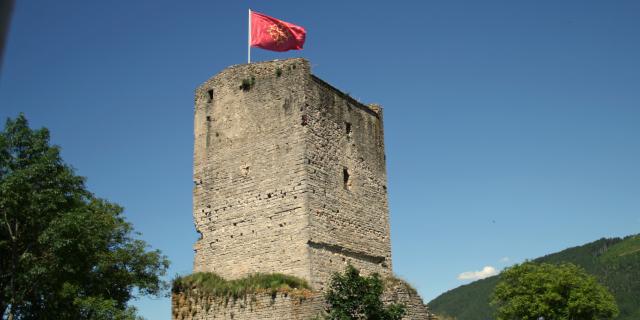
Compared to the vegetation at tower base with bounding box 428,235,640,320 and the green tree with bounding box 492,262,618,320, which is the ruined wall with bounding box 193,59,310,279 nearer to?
the green tree with bounding box 492,262,618,320

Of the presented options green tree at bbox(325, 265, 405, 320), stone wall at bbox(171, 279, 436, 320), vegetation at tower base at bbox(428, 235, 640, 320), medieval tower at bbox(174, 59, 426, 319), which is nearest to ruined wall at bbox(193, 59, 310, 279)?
medieval tower at bbox(174, 59, 426, 319)

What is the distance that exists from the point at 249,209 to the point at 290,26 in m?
6.51

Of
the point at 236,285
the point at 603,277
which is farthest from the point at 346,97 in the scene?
the point at 603,277

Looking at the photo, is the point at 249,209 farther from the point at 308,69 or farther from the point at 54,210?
the point at 54,210

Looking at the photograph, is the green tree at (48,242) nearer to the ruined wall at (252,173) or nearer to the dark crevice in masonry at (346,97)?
the ruined wall at (252,173)

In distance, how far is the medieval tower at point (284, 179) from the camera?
63.2 feet

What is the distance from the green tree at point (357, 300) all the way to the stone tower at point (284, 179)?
1.93 meters

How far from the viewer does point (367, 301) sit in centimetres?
1611

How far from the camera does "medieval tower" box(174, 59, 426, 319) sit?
1927 cm

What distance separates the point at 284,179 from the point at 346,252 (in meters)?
3.19

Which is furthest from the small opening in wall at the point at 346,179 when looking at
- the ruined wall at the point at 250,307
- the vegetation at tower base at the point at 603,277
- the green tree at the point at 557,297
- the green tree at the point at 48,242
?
the vegetation at tower base at the point at 603,277

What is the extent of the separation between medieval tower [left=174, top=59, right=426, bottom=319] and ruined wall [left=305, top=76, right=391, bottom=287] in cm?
4

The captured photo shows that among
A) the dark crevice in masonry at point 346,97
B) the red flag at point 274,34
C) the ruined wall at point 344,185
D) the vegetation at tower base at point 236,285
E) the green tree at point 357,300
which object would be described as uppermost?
the red flag at point 274,34

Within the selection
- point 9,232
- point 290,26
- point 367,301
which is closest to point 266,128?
point 290,26
